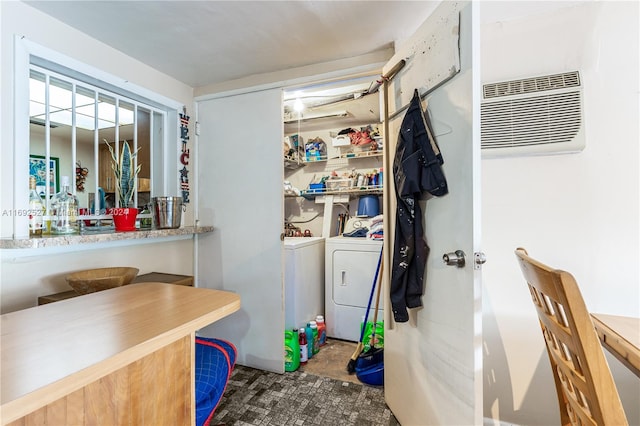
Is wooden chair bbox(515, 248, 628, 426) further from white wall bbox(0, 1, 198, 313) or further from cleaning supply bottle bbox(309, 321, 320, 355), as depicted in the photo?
white wall bbox(0, 1, 198, 313)

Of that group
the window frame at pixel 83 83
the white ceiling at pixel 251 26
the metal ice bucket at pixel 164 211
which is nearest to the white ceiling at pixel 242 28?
the white ceiling at pixel 251 26

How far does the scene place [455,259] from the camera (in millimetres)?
1085

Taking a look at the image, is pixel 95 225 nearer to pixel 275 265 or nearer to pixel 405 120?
pixel 275 265

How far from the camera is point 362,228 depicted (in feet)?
9.53

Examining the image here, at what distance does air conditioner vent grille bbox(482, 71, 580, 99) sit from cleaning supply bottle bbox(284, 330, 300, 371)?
79.9 inches

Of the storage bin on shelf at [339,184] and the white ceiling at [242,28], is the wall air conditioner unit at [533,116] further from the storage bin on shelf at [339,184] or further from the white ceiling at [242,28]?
the storage bin on shelf at [339,184]

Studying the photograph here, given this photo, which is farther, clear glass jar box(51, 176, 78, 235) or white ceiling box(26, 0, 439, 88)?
clear glass jar box(51, 176, 78, 235)

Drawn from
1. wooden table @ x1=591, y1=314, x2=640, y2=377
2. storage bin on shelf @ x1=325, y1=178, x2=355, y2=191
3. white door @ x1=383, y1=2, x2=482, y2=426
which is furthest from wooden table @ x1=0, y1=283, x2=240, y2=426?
storage bin on shelf @ x1=325, y1=178, x2=355, y2=191

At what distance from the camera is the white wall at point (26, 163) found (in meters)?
1.39

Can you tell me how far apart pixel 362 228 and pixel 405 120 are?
65.9 inches

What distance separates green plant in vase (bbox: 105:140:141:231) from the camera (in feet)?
6.03

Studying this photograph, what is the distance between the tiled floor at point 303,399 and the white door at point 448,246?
310 millimetres

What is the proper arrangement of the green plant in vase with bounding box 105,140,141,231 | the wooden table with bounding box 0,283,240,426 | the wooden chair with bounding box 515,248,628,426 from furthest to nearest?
the green plant in vase with bounding box 105,140,141,231 → the wooden chair with bounding box 515,248,628,426 → the wooden table with bounding box 0,283,240,426

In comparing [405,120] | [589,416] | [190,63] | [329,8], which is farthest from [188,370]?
[190,63]
